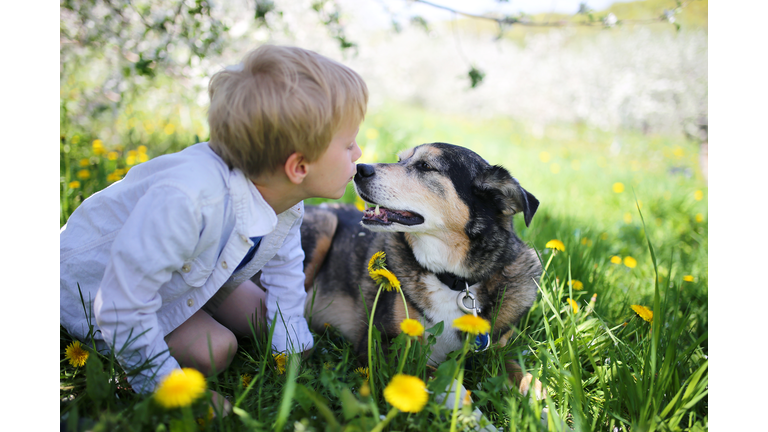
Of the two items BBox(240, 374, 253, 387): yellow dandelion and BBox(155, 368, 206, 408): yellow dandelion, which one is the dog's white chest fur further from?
BBox(155, 368, 206, 408): yellow dandelion

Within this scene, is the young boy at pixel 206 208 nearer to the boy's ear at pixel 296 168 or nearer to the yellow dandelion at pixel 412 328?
the boy's ear at pixel 296 168

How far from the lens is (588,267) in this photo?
3018 mm

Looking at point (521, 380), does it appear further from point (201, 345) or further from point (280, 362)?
point (201, 345)

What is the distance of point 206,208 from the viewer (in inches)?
65.4

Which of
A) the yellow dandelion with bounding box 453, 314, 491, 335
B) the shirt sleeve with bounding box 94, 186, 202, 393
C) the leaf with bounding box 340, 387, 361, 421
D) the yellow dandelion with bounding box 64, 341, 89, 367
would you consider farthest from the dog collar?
the yellow dandelion with bounding box 64, 341, 89, 367

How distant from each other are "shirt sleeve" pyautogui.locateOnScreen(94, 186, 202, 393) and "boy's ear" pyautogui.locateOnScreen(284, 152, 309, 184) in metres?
0.43

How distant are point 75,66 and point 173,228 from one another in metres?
4.69

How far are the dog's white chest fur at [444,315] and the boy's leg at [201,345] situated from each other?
1087 mm

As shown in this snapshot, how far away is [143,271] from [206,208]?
12.9 inches

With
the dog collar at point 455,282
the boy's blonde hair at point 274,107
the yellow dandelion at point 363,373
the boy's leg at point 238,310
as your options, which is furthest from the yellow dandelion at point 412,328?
the boy's leg at point 238,310

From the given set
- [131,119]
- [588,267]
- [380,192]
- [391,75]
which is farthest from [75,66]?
[391,75]

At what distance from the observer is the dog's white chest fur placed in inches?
91.7

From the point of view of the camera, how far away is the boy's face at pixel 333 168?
75.3 inches
